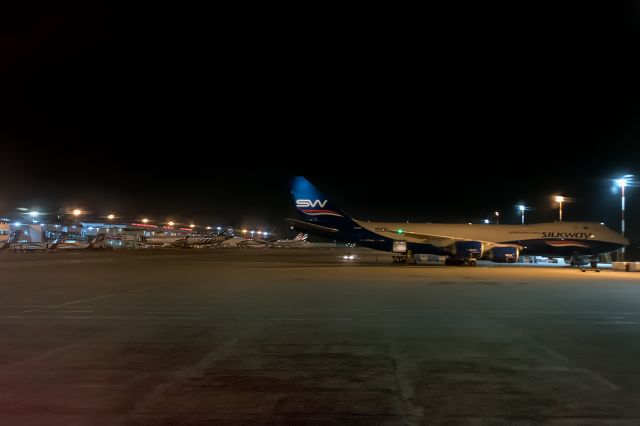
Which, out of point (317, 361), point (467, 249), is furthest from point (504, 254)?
point (317, 361)

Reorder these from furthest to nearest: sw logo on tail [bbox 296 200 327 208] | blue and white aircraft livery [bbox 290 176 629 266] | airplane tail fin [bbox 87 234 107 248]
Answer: airplane tail fin [bbox 87 234 107 248] → sw logo on tail [bbox 296 200 327 208] → blue and white aircraft livery [bbox 290 176 629 266]

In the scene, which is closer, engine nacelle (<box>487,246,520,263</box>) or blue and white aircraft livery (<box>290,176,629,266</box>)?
engine nacelle (<box>487,246,520,263</box>)

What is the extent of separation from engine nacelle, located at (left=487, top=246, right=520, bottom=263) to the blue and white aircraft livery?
0.25 metres

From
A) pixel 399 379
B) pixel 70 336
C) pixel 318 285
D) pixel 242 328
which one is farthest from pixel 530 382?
pixel 318 285

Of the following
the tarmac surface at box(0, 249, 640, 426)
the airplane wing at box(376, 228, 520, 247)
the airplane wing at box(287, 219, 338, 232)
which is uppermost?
the airplane wing at box(287, 219, 338, 232)

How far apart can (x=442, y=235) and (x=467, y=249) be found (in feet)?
9.07

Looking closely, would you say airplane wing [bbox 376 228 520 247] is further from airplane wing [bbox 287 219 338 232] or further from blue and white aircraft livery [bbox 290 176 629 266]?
airplane wing [bbox 287 219 338 232]

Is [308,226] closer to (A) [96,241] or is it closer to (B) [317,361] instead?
(B) [317,361]

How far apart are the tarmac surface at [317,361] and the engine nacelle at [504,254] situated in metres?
29.6

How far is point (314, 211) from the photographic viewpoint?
54.2m

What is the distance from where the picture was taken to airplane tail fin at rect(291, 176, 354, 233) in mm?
53875

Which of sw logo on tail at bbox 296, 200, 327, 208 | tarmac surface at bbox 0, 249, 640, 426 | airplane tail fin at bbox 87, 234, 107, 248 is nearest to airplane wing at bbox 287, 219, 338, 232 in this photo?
sw logo on tail at bbox 296, 200, 327, 208

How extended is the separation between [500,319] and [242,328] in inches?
328

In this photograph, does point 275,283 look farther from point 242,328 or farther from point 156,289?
point 242,328
